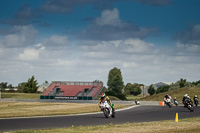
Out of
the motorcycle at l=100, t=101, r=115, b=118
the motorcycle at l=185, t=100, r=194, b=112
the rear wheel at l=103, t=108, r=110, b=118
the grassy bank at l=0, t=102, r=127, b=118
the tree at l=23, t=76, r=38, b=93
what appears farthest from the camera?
the tree at l=23, t=76, r=38, b=93

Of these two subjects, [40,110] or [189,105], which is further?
[40,110]

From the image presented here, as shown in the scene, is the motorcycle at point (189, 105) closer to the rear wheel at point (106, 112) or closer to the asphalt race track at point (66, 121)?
the asphalt race track at point (66, 121)

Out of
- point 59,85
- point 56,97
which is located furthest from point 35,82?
point 56,97

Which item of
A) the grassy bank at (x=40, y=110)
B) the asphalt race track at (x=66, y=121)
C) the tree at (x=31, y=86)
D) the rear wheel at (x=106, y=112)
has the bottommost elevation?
the asphalt race track at (x=66, y=121)

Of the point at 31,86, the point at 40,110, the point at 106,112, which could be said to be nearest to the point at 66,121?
the point at 106,112

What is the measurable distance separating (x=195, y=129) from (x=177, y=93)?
263 ft

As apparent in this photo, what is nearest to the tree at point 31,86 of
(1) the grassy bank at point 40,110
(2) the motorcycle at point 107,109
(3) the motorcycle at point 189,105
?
(1) the grassy bank at point 40,110

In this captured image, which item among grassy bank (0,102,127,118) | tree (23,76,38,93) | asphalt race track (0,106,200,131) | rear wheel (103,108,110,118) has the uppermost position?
tree (23,76,38,93)

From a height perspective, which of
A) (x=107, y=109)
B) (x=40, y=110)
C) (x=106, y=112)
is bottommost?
Result: (x=40, y=110)

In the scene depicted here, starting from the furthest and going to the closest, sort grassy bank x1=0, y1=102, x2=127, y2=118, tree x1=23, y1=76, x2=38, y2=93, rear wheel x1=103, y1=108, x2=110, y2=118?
1. tree x1=23, y1=76, x2=38, y2=93
2. grassy bank x1=0, y1=102, x2=127, y2=118
3. rear wheel x1=103, y1=108, x2=110, y2=118

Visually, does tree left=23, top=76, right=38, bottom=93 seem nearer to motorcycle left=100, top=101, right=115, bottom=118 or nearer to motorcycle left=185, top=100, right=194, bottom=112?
motorcycle left=185, top=100, right=194, bottom=112

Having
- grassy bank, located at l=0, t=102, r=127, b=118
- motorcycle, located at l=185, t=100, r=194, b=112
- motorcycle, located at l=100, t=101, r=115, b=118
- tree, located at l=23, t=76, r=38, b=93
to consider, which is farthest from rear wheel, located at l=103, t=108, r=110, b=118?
tree, located at l=23, t=76, r=38, b=93

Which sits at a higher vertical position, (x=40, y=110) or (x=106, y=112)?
(x=106, y=112)

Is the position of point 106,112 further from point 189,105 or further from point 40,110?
point 40,110
